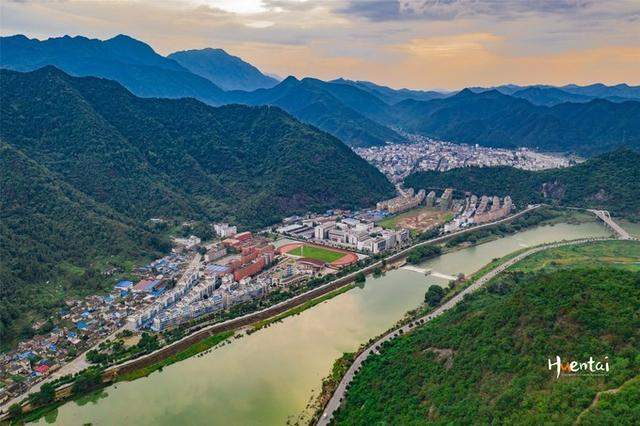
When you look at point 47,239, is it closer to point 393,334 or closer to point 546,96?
point 393,334

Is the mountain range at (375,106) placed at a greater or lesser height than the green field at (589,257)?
greater

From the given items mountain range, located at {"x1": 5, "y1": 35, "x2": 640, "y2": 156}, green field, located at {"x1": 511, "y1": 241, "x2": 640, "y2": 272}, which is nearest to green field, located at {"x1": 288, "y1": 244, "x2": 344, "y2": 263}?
Result: green field, located at {"x1": 511, "y1": 241, "x2": 640, "y2": 272}

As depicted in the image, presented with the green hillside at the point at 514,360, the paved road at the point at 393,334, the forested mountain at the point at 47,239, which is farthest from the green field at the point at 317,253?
the green hillside at the point at 514,360

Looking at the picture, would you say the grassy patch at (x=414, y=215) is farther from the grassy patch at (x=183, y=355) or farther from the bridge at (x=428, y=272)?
the grassy patch at (x=183, y=355)

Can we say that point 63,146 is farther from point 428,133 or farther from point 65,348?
point 428,133

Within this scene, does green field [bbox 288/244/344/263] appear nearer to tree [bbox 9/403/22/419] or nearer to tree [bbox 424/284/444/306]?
tree [bbox 424/284/444/306]

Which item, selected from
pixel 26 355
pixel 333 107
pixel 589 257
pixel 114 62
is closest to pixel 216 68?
pixel 114 62
